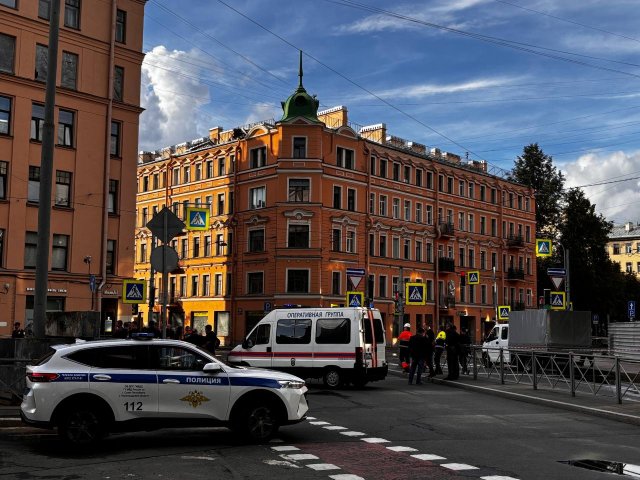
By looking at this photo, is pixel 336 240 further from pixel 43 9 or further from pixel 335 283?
pixel 43 9

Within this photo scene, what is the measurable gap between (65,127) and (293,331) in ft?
70.1

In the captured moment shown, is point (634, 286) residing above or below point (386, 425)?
above

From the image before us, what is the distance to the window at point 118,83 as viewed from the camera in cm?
4006

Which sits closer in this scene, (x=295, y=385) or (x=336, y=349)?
(x=295, y=385)

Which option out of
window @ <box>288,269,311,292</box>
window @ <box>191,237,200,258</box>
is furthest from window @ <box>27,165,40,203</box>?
window @ <box>191,237,200,258</box>

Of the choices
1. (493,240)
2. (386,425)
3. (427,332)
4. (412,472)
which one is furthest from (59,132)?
(493,240)

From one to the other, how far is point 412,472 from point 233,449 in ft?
9.42

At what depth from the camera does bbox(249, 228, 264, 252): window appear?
5949cm

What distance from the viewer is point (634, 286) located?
343 ft

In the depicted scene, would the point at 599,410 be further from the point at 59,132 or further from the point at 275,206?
the point at 275,206

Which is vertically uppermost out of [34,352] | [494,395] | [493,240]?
[493,240]

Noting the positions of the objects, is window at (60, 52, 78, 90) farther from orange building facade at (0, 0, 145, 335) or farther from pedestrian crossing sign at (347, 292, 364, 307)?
pedestrian crossing sign at (347, 292, 364, 307)

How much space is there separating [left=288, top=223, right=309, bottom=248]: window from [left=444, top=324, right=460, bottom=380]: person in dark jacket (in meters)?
33.8

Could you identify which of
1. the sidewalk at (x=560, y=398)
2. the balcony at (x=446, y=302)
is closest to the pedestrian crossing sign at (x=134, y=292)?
the sidewalk at (x=560, y=398)
